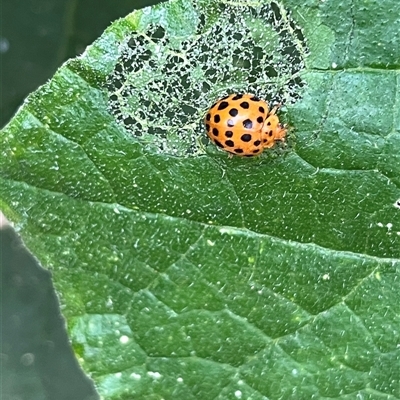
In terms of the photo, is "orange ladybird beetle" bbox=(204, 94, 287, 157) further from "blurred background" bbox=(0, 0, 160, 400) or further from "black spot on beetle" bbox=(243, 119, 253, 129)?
"blurred background" bbox=(0, 0, 160, 400)

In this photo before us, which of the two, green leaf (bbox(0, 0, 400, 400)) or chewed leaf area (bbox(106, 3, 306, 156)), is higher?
chewed leaf area (bbox(106, 3, 306, 156))

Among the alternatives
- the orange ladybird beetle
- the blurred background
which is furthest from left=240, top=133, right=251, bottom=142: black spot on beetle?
the blurred background

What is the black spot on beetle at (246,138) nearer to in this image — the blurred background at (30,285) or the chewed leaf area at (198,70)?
the chewed leaf area at (198,70)

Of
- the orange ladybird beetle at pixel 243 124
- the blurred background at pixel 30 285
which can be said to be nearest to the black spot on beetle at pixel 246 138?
the orange ladybird beetle at pixel 243 124

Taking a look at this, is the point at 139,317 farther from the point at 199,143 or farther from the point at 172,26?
the point at 172,26

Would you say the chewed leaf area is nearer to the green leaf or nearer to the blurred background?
the green leaf

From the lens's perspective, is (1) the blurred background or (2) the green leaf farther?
(1) the blurred background

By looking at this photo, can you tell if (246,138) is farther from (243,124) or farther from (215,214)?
(215,214)
